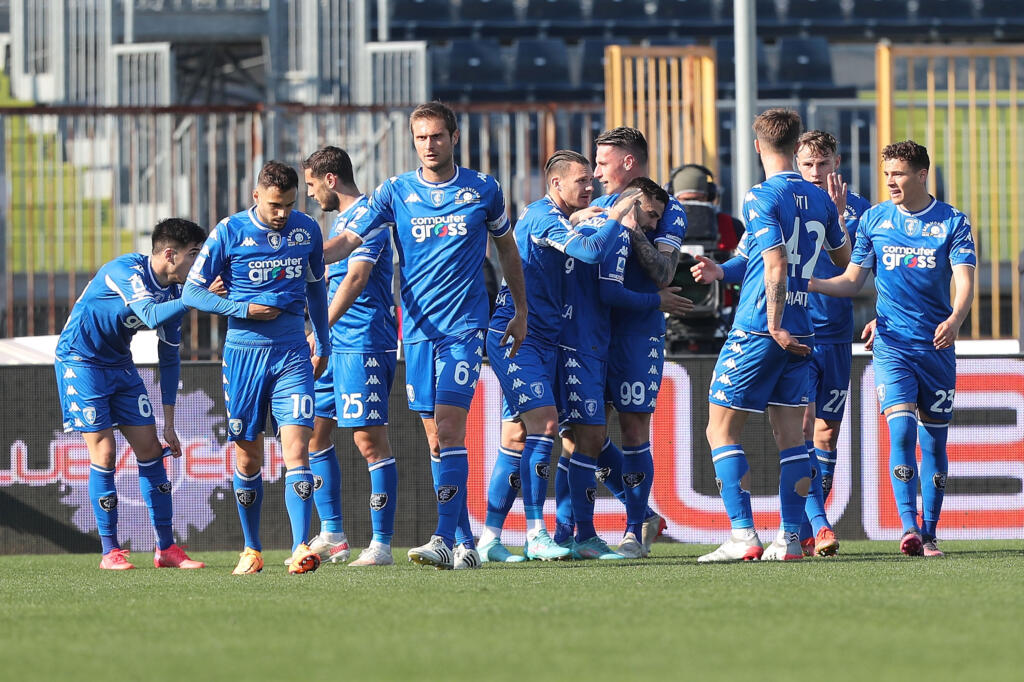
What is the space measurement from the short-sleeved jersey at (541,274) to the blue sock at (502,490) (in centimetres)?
61

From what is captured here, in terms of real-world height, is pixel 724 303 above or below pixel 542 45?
below

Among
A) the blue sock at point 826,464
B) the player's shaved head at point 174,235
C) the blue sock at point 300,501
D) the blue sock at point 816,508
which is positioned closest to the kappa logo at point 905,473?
the blue sock at point 816,508

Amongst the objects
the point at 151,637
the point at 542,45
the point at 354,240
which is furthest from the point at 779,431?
the point at 542,45

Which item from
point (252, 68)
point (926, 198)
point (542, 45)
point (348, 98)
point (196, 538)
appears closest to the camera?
point (926, 198)

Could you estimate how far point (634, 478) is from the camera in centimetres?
740

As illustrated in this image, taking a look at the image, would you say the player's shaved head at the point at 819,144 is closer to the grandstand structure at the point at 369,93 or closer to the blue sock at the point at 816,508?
the blue sock at the point at 816,508

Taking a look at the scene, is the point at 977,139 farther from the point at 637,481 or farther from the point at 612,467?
the point at 637,481

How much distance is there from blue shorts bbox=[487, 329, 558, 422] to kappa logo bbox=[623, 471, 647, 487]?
714 millimetres

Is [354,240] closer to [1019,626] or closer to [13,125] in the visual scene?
[1019,626]

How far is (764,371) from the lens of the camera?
6.48m

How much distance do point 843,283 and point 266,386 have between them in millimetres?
2685

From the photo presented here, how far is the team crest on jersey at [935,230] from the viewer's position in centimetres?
710

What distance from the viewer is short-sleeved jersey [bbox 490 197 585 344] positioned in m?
6.98

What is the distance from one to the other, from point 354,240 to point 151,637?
9.78 feet
